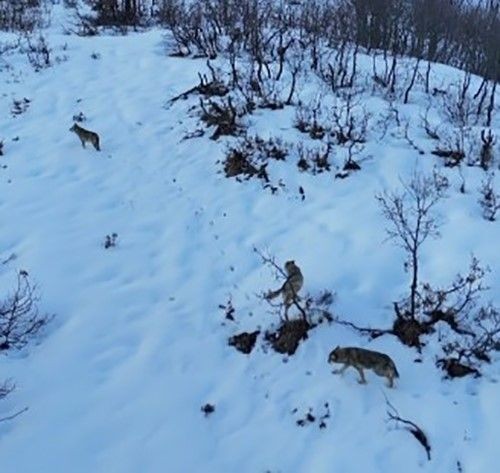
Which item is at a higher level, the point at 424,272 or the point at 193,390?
the point at 424,272

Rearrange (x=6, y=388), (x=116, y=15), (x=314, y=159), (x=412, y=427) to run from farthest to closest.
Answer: (x=116, y=15) < (x=314, y=159) < (x=6, y=388) < (x=412, y=427)

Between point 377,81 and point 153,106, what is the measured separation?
4626mm

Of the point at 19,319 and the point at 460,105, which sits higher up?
the point at 460,105

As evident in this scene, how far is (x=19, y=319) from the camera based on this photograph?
7035 mm

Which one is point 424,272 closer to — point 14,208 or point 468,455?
point 468,455

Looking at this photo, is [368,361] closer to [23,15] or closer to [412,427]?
[412,427]

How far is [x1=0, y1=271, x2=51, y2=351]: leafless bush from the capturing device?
6.76 m

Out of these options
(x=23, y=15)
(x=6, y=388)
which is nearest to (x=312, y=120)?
(x=6, y=388)

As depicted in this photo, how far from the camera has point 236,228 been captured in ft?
29.1

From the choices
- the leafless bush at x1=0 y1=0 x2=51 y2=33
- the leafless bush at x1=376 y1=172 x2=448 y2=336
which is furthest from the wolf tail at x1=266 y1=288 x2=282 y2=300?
the leafless bush at x1=0 y1=0 x2=51 y2=33

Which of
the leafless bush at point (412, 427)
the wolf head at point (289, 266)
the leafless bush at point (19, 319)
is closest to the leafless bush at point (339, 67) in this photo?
the wolf head at point (289, 266)

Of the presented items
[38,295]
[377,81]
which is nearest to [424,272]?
[38,295]

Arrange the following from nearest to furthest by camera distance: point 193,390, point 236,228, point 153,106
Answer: point 193,390
point 236,228
point 153,106

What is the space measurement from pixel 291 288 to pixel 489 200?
3638mm
